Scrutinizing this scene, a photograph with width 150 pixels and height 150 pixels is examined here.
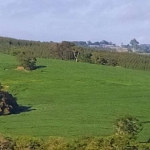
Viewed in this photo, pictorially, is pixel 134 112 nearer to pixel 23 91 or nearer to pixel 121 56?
pixel 23 91

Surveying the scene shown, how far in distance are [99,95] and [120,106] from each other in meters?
6.22

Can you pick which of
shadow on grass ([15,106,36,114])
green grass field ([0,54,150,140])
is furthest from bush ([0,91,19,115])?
green grass field ([0,54,150,140])

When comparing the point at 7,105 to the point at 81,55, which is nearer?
the point at 7,105

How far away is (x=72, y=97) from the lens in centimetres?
5597

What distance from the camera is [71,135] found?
127 feet

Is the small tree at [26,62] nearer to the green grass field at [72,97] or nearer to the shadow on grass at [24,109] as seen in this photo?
the green grass field at [72,97]

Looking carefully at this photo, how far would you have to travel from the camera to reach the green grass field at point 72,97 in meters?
41.5

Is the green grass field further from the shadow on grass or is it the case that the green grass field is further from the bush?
the bush

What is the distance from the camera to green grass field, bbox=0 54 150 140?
41.5 m

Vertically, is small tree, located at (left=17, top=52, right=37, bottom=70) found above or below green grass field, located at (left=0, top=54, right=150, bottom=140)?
above

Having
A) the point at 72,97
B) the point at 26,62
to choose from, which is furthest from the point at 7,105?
the point at 26,62

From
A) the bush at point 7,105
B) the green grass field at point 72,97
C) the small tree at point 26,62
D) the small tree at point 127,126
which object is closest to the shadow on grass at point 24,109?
the bush at point 7,105

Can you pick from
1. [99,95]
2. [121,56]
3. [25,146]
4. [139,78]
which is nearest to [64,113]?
[99,95]

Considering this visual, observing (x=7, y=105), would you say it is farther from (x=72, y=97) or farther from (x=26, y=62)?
(x=26, y=62)
